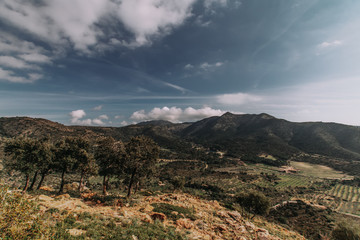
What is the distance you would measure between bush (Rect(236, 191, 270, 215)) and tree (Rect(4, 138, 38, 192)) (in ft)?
168

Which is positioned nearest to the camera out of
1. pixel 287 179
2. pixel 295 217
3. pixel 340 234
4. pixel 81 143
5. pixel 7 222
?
pixel 7 222

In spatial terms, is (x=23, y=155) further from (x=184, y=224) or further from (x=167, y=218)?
(x=184, y=224)

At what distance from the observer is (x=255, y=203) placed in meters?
38.6

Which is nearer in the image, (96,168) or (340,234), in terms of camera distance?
(340,234)

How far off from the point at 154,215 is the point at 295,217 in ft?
241

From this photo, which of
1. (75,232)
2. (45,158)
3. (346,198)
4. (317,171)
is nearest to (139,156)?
(75,232)

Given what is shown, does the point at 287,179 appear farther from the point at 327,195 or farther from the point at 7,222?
the point at 7,222

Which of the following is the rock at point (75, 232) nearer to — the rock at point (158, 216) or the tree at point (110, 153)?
the rock at point (158, 216)

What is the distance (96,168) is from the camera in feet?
118

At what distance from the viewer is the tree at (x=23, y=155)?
98.1ft

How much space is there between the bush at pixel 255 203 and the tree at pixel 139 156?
28465mm

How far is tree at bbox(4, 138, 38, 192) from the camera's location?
29.9 metres

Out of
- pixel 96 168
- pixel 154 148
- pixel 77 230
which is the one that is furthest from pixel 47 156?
pixel 77 230

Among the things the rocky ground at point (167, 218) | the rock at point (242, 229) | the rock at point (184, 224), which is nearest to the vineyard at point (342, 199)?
the rock at point (242, 229)
